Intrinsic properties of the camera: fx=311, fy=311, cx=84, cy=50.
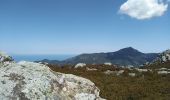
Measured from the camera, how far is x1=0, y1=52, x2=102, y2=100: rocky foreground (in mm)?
8727

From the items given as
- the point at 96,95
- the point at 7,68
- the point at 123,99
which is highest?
the point at 7,68

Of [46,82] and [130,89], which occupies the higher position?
[46,82]

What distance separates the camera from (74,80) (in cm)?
1062

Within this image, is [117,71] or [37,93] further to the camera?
[117,71]

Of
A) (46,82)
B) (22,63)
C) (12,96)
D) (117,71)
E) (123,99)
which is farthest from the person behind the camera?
(117,71)

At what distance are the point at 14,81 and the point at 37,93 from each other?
0.79 m

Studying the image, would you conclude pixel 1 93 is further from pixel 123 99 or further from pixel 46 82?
pixel 123 99

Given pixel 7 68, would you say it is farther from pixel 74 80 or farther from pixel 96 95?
pixel 96 95

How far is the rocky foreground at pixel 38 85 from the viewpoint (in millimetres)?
8727

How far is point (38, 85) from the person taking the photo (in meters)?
9.10

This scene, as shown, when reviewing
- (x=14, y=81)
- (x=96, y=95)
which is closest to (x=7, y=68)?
(x=14, y=81)

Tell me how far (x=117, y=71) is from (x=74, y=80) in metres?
29.1

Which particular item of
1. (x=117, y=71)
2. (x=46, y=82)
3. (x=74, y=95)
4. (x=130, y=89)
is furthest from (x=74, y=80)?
(x=117, y=71)

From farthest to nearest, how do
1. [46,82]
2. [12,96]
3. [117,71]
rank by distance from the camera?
[117,71] < [46,82] < [12,96]
